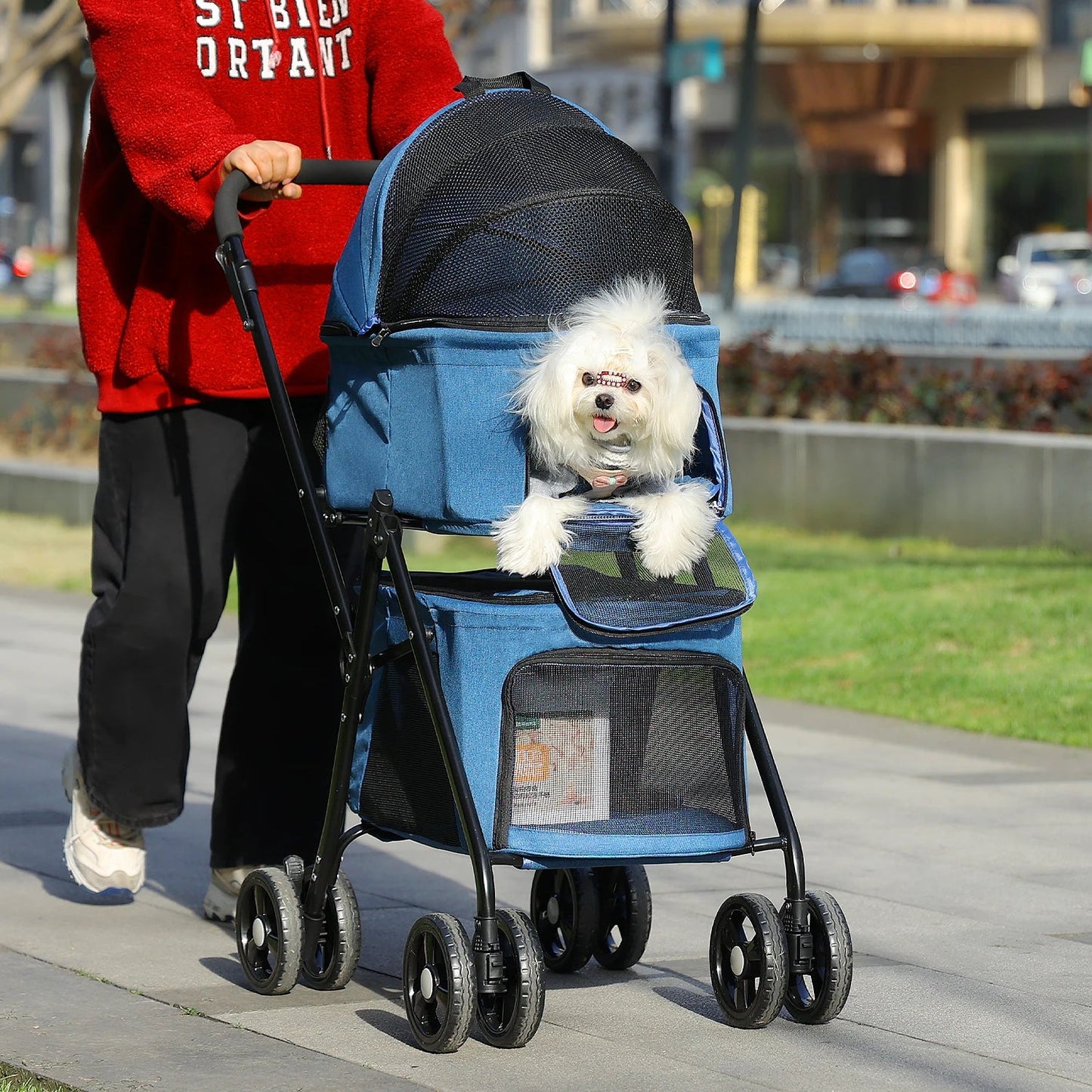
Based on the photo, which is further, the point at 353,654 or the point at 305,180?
the point at 305,180

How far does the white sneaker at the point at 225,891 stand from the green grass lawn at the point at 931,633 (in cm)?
329

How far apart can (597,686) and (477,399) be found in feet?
1.69

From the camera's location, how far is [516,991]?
11.4 feet

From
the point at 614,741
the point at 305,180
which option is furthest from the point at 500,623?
the point at 305,180

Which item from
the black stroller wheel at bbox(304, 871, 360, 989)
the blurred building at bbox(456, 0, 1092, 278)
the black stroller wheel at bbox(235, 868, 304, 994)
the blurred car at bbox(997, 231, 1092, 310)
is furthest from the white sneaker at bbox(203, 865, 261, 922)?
the blurred building at bbox(456, 0, 1092, 278)

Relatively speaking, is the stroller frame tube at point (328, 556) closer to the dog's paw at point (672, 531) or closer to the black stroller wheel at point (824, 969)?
the dog's paw at point (672, 531)

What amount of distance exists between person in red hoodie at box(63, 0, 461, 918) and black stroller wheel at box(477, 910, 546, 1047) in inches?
38.3

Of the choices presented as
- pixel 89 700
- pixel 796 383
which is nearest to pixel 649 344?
pixel 89 700

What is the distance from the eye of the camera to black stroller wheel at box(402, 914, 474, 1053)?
343 cm

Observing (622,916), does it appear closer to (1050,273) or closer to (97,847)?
(97,847)

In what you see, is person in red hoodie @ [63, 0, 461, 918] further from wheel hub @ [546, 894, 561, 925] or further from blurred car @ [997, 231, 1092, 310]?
blurred car @ [997, 231, 1092, 310]

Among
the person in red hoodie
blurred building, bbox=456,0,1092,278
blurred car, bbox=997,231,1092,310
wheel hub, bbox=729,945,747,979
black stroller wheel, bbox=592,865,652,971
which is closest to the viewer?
wheel hub, bbox=729,945,747,979

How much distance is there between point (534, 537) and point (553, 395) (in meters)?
0.23

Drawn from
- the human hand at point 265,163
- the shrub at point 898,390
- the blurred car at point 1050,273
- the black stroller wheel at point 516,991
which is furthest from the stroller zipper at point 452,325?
the blurred car at point 1050,273
